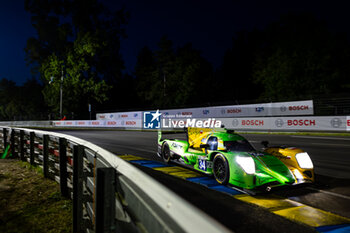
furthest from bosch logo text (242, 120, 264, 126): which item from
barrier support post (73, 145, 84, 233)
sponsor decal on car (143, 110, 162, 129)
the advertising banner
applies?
barrier support post (73, 145, 84, 233)

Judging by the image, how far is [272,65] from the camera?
36719 millimetres

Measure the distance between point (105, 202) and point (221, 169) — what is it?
4.57 metres

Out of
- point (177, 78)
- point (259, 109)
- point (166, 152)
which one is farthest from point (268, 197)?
point (177, 78)

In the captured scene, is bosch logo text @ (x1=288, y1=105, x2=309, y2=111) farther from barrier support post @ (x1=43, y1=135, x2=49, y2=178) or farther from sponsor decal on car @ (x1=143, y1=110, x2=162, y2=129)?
barrier support post @ (x1=43, y1=135, x2=49, y2=178)

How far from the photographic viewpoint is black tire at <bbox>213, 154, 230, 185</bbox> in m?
5.80

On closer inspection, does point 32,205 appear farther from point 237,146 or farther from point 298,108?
point 298,108

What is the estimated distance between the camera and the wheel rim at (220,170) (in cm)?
603

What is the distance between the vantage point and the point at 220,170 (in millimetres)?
6152

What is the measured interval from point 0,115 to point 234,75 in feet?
191

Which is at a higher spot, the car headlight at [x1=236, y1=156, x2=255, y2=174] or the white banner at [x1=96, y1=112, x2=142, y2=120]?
the white banner at [x1=96, y1=112, x2=142, y2=120]

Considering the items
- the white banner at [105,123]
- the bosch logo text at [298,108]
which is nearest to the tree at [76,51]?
the white banner at [105,123]

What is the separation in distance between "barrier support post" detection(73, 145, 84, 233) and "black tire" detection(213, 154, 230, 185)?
3.18 metres

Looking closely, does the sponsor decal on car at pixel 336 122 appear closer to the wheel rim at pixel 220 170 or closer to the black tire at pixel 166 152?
the black tire at pixel 166 152

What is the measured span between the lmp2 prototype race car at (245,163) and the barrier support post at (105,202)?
3877mm
